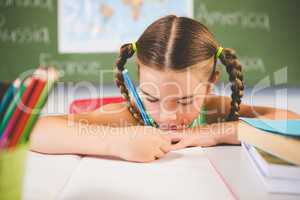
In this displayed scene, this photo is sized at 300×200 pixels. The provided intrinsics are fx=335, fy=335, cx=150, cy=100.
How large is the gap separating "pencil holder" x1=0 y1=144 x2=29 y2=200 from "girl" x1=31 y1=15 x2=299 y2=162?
0.71ft

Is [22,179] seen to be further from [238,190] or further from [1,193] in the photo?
[238,190]

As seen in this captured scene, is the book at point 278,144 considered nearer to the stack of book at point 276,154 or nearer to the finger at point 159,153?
the stack of book at point 276,154

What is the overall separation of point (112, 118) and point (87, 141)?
0.08 metres

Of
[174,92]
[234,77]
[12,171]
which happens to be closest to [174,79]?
[174,92]

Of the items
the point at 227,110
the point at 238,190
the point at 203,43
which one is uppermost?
the point at 203,43

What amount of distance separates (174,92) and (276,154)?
20 cm

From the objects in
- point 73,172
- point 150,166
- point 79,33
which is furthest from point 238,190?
point 79,33

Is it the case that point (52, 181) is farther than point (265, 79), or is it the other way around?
point (265, 79)

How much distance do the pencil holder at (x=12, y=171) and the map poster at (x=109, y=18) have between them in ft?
1.06

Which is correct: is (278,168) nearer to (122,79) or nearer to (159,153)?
(159,153)

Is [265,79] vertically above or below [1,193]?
above

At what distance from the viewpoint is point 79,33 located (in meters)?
0.62

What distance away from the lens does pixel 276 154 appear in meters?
0.48

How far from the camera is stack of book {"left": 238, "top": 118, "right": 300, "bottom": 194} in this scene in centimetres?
45
